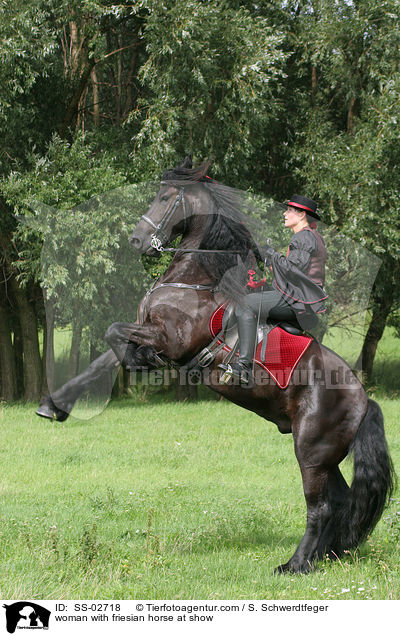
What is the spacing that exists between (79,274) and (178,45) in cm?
542

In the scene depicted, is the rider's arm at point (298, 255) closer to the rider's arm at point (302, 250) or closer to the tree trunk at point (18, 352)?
the rider's arm at point (302, 250)

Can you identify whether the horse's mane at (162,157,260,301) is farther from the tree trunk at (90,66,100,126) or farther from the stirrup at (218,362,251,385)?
the tree trunk at (90,66,100,126)

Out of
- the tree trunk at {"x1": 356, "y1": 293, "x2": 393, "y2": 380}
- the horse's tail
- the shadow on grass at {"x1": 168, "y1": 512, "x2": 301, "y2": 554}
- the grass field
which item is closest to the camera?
the grass field

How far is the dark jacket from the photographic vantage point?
543 centimetres

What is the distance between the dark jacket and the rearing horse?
39 centimetres

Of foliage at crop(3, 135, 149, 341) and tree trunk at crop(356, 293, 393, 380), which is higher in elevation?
foliage at crop(3, 135, 149, 341)

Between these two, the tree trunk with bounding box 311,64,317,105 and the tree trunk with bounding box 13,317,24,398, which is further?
the tree trunk with bounding box 13,317,24,398

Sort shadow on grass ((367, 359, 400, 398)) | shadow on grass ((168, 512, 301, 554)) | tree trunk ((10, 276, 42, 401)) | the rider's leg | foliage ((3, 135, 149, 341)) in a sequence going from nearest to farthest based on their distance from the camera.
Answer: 1. the rider's leg
2. shadow on grass ((168, 512, 301, 554))
3. foliage ((3, 135, 149, 341))
4. tree trunk ((10, 276, 42, 401))
5. shadow on grass ((367, 359, 400, 398))

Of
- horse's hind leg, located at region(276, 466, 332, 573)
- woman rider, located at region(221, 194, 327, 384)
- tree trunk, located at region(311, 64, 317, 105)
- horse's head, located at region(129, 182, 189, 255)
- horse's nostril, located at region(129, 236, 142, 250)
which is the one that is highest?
tree trunk, located at region(311, 64, 317, 105)

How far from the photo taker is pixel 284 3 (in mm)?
17109

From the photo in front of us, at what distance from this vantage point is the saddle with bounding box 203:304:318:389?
5676 mm

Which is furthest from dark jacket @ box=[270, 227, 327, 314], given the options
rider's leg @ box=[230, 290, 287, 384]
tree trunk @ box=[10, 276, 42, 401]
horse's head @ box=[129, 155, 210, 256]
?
tree trunk @ box=[10, 276, 42, 401]

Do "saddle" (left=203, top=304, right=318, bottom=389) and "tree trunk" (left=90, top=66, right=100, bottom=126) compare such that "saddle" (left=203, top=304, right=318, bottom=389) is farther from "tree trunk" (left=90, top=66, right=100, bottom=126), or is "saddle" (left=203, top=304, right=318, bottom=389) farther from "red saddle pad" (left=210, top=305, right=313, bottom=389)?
"tree trunk" (left=90, top=66, right=100, bottom=126)

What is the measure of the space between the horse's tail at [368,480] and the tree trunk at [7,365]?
586 inches
